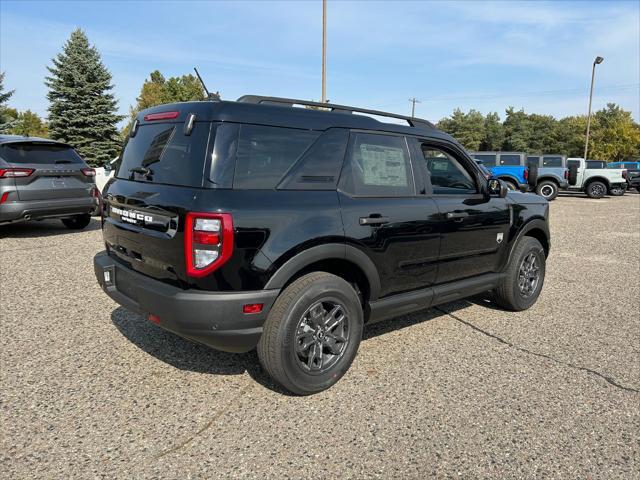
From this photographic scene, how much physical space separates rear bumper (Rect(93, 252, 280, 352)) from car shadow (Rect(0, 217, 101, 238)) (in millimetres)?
6883

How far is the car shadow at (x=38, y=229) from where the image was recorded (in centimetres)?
831

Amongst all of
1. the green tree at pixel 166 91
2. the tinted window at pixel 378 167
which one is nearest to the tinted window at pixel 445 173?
the tinted window at pixel 378 167

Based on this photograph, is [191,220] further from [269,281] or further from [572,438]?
[572,438]

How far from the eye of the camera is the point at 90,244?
752 cm

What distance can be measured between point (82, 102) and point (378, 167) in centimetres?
3056

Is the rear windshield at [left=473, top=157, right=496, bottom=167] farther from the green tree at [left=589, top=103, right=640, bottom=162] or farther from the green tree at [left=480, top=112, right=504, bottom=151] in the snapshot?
the green tree at [left=480, top=112, right=504, bottom=151]

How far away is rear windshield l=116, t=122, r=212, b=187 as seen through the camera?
Result: 2619 mm

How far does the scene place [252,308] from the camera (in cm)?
261

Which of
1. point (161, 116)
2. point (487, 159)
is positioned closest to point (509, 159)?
point (487, 159)

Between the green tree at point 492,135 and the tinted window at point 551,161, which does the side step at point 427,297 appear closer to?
the tinted window at point 551,161

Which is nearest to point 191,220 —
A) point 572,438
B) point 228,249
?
point 228,249

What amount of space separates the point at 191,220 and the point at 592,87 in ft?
140

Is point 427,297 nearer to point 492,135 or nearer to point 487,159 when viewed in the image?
point 487,159

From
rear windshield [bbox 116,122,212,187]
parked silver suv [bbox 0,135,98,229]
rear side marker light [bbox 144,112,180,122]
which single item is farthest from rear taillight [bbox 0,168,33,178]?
rear side marker light [bbox 144,112,180,122]
